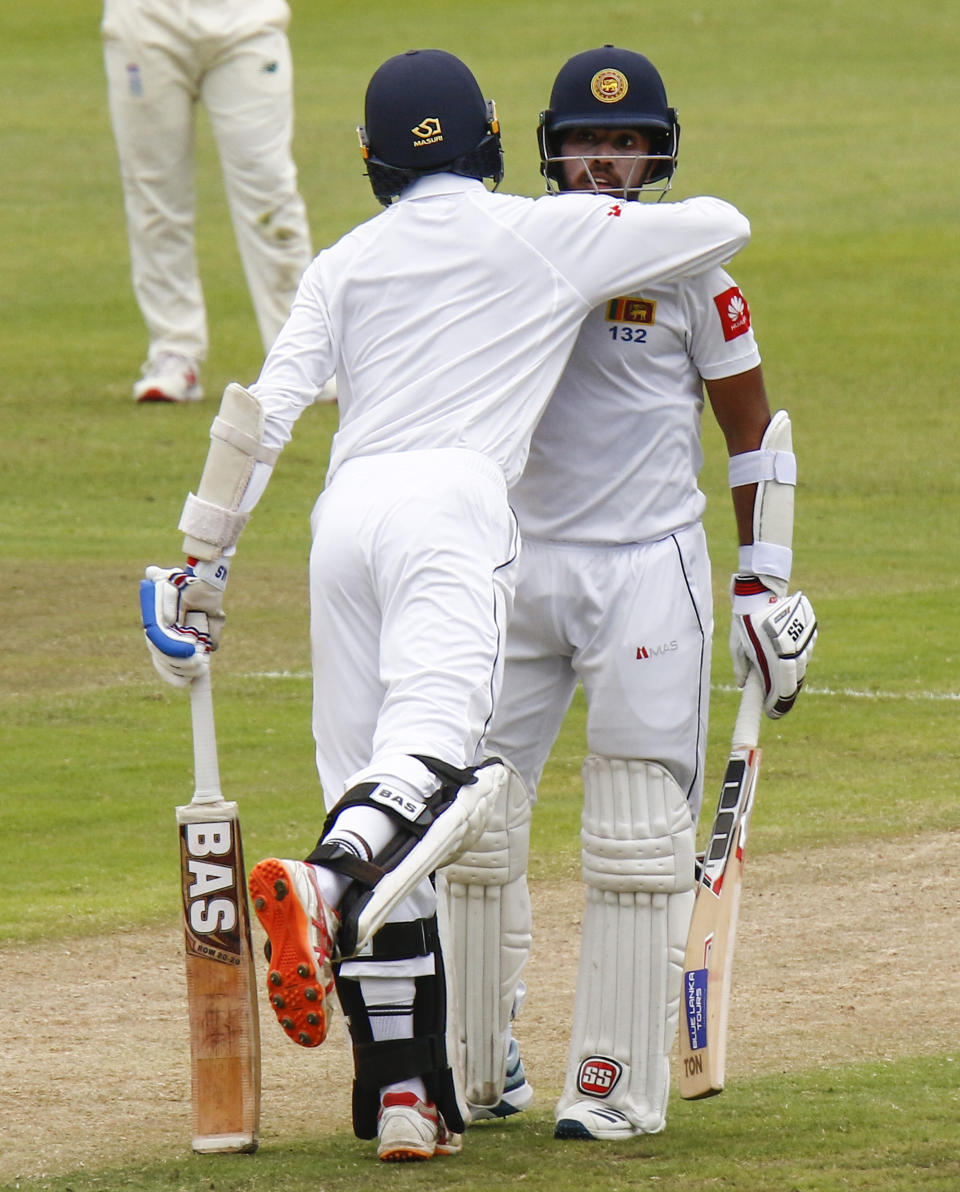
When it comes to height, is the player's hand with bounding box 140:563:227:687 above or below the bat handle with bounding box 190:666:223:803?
above

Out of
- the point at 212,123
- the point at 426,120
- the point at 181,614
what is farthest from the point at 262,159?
the point at 181,614

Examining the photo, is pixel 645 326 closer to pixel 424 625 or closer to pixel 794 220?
pixel 424 625

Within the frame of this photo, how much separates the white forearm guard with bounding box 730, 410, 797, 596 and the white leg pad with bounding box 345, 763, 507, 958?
0.78m

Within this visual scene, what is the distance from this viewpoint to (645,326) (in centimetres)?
456

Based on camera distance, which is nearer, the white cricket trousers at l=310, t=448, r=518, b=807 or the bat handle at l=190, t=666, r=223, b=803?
the white cricket trousers at l=310, t=448, r=518, b=807

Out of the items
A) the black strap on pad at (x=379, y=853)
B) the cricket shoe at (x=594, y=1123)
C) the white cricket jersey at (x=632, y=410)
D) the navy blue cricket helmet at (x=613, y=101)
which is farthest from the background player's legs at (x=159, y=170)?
the black strap on pad at (x=379, y=853)

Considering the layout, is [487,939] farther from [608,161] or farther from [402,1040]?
[608,161]

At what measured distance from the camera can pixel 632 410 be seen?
4.59 metres

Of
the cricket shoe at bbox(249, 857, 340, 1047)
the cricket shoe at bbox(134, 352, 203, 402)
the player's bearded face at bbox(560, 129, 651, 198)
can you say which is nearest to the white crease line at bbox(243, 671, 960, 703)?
the player's bearded face at bbox(560, 129, 651, 198)

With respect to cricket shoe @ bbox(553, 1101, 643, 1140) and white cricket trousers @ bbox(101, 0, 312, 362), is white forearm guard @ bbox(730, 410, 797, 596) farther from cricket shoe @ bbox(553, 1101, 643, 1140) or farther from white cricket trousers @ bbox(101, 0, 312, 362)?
white cricket trousers @ bbox(101, 0, 312, 362)

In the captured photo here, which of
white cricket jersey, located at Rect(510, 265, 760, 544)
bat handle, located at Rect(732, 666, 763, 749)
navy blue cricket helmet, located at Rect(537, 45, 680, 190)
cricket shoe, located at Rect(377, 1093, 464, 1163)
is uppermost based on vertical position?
navy blue cricket helmet, located at Rect(537, 45, 680, 190)

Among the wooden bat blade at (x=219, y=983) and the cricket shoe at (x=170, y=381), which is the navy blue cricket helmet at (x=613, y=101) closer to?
the wooden bat blade at (x=219, y=983)

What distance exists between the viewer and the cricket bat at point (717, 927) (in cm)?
425

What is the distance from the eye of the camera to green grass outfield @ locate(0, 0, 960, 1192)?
4.48 meters
